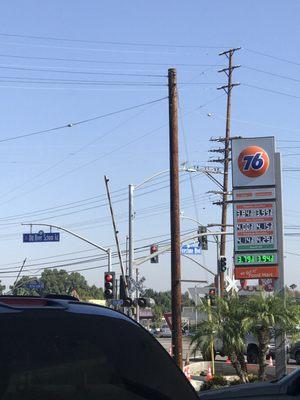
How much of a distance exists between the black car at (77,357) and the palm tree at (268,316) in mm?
11152

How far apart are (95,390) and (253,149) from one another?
50.1 ft

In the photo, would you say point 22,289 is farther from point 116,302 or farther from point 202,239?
point 116,302

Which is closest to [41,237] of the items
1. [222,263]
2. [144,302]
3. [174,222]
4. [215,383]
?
[144,302]

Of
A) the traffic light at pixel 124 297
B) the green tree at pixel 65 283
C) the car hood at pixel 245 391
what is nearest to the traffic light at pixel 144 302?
the traffic light at pixel 124 297

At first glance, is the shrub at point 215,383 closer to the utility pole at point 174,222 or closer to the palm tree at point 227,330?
the palm tree at point 227,330

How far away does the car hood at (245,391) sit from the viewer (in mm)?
6375

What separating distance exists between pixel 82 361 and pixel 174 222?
1749 cm

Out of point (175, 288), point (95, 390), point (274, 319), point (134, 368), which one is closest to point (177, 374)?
point (134, 368)

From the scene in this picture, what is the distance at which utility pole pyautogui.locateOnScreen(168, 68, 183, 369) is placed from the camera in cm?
1975

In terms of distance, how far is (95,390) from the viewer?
2.72 meters

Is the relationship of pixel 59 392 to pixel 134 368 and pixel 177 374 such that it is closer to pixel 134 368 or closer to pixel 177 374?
pixel 134 368

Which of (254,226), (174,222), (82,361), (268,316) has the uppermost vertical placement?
(174,222)

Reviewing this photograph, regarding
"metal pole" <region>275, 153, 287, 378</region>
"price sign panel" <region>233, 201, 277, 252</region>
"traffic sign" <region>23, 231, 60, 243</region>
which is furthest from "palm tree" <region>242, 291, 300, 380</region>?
"traffic sign" <region>23, 231, 60, 243</region>

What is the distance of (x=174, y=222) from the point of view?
66.3 feet
